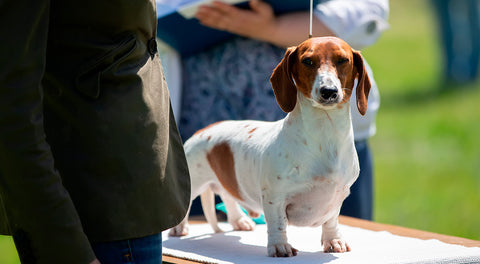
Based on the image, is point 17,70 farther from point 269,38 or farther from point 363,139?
point 363,139

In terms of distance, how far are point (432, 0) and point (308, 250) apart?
10.1 m

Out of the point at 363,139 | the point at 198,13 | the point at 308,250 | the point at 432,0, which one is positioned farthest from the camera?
the point at 432,0

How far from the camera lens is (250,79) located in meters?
2.31

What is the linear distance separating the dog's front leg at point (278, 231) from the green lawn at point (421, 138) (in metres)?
3.26

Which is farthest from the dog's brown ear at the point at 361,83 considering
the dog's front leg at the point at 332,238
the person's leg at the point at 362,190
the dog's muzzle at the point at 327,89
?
the person's leg at the point at 362,190

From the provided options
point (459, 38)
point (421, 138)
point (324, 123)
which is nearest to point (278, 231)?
point (324, 123)

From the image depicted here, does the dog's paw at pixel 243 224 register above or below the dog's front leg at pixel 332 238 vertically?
below

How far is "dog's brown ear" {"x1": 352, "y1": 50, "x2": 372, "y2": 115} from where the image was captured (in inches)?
59.7

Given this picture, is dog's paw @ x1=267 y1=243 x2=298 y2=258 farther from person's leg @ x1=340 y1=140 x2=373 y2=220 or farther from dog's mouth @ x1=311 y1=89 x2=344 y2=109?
person's leg @ x1=340 y1=140 x2=373 y2=220

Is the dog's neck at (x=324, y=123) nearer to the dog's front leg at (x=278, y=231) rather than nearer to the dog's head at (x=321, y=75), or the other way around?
the dog's head at (x=321, y=75)

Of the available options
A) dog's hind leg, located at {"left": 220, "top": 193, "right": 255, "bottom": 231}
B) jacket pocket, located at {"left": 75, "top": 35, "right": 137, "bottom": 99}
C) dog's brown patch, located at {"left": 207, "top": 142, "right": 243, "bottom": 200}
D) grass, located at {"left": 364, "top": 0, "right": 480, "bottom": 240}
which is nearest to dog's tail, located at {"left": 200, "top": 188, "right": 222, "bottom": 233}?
dog's hind leg, located at {"left": 220, "top": 193, "right": 255, "bottom": 231}

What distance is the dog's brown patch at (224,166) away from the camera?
175 cm

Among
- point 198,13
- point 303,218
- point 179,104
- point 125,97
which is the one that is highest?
point 198,13

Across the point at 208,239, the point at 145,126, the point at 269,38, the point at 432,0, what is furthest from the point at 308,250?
the point at 432,0
